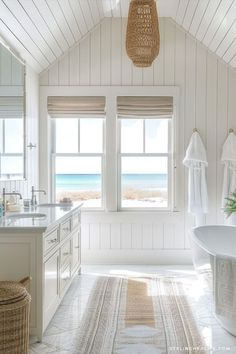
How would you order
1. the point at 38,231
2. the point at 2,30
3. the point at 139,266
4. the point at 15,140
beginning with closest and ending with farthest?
the point at 38,231 < the point at 2,30 < the point at 15,140 < the point at 139,266

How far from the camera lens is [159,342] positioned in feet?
9.16

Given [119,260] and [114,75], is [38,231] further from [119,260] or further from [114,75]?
[114,75]

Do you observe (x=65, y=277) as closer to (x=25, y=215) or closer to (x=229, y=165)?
(x=25, y=215)

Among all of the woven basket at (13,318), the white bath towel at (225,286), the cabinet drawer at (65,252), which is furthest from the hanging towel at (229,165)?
the woven basket at (13,318)

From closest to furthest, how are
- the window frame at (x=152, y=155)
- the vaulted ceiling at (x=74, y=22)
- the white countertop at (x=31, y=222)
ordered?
1. the white countertop at (x=31, y=222)
2. the vaulted ceiling at (x=74, y=22)
3. the window frame at (x=152, y=155)

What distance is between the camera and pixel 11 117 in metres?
3.85

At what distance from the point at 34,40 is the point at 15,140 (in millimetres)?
1079

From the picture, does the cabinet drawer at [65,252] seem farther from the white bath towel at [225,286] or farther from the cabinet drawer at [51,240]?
the white bath towel at [225,286]

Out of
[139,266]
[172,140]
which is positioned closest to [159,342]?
[139,266]

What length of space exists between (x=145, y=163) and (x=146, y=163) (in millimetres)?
13

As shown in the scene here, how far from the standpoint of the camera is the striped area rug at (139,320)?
273cm

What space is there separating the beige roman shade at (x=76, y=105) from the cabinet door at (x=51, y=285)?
230 cm

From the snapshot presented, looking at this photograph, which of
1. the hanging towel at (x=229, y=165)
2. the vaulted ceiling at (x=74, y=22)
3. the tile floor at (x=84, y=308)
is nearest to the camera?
the tile floor at (x=84, y=308)

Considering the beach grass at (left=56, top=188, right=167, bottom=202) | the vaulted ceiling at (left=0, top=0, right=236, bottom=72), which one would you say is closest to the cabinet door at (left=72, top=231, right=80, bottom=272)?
the beach grass at (left=56, top=188, right=167, bottom=202)
